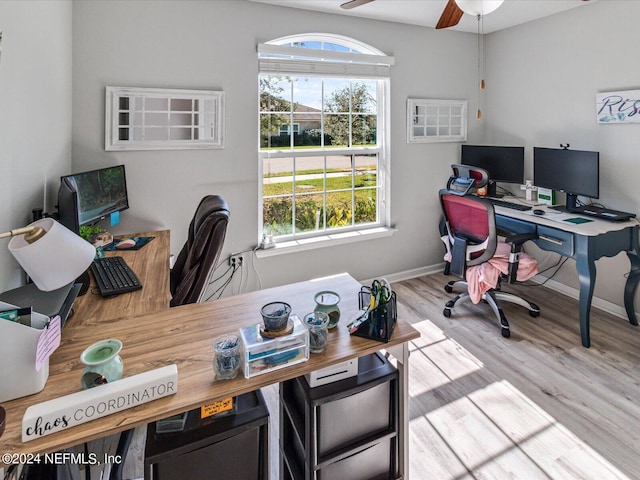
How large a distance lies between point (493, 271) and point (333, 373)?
6.95ft

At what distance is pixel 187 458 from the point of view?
102 cm

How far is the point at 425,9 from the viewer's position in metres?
3.00

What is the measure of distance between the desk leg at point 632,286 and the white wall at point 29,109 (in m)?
3.75

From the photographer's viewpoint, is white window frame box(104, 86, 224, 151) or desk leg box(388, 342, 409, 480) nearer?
desk leg box(388, 342, 409, 480)

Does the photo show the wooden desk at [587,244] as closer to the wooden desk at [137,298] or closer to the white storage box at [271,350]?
the white storage box at [271,350]

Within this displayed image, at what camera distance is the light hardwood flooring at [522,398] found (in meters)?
1.67

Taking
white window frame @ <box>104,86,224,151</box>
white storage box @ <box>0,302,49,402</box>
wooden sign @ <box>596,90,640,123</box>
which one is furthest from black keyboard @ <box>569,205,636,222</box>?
white storage box @ <box>0,302,49,402</box>

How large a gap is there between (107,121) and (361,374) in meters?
2.37

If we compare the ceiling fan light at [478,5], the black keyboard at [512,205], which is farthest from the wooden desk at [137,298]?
the black keyboard at [512,205]

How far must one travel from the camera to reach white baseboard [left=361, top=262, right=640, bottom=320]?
3021mm

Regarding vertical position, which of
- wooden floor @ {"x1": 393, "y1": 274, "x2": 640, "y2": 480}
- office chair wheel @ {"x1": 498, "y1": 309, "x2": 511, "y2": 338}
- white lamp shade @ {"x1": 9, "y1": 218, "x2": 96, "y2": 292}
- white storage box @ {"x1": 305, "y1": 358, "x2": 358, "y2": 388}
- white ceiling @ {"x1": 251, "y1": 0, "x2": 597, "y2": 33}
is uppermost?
white ceiling @ {"x1": 251, "y1": 0, "x2": 597, "y2": 33}

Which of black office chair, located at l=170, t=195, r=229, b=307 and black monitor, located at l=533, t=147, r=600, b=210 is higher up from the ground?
black monitor, located at l=533, t=147, r=600, b=210

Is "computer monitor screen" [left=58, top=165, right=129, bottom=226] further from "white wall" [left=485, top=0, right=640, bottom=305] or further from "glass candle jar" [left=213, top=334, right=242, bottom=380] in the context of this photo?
"white wall" [left=485, top=0, right=640, bottom=305]

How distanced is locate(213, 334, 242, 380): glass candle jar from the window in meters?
2.21
